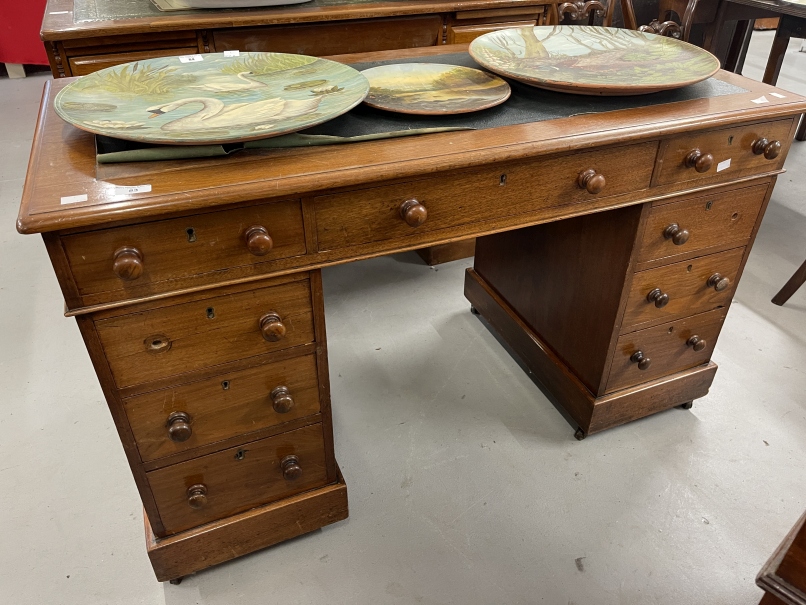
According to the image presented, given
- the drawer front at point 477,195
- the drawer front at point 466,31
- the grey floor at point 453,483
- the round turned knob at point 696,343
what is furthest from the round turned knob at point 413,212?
the drawer front at point 466,31

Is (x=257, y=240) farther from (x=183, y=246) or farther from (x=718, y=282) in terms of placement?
(x=718, y=282)

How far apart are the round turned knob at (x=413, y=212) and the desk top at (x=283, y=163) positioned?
5 centimetres

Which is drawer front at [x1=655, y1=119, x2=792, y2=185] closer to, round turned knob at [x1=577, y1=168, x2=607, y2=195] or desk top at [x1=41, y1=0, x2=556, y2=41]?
round turned knob at [x1=577, y1=168, x2=607, y2=195]

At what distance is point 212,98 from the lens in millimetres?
1086

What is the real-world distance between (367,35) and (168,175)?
132 centimetres

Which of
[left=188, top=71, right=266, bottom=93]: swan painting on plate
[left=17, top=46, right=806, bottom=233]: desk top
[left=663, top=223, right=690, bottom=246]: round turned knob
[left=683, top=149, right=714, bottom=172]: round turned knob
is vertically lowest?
[left=663, top=223, right=690, bottom=246]: round turned knob

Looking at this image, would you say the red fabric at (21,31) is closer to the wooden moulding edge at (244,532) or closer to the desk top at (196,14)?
the desk top at (196,14)

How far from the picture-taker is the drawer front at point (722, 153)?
1.23 meters

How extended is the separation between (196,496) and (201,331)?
0.38 metres

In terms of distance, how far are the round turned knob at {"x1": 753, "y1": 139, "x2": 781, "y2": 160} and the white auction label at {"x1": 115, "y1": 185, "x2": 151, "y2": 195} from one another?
1.23 meters

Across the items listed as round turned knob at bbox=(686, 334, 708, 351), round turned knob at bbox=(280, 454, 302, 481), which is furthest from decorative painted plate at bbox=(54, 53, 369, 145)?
round turned knob at bbox=(686, 334, 708, 351)

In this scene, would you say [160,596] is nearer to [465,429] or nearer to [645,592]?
[465,429]

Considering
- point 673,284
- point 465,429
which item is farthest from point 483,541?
point 673,284

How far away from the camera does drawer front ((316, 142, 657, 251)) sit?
3.30ft
